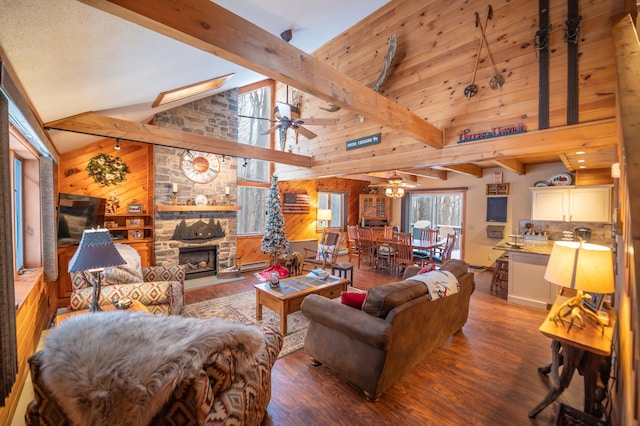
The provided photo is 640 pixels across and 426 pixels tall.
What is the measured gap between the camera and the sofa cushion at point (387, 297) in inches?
84.0

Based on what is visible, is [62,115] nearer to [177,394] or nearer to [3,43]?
[3,43]

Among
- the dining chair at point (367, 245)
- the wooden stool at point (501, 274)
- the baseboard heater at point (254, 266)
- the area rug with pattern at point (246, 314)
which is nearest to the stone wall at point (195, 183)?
the baseboard heater at point (254, 266)

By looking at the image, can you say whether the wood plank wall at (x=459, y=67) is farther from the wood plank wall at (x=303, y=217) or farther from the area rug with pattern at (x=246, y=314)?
the area rug with pattern at (x=246, y=314)

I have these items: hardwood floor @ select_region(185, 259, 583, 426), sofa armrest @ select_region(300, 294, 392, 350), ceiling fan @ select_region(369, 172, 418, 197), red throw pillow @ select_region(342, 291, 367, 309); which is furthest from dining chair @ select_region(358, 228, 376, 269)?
sofa armrest @ select_region(300, 294, 392, 350)

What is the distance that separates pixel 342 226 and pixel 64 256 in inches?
264

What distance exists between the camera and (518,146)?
305 cm

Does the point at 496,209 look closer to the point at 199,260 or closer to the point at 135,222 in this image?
the point at 199,260

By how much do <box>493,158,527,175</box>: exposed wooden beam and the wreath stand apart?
6.78 metres

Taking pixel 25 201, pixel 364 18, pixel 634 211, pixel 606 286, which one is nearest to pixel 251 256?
pixel 25 201

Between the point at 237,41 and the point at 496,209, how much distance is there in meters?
7.05

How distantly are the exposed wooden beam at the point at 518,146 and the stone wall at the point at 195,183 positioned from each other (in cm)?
314

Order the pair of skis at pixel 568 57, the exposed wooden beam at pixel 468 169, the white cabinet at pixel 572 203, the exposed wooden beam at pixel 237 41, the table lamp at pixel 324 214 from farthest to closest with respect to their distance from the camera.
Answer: the table lamp at pixel 324 214 → the exposed wooden beam at pixel 468 169 → the white cabinet at pixel 572 203 → the pair of skis at pixel 568 57 → the exposed wooden beam at pixel 237 41

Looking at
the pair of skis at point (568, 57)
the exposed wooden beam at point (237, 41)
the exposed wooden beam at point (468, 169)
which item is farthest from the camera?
the exposed wooden beam at point (468, 169)

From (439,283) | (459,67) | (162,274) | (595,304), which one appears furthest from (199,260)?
(595,304)
